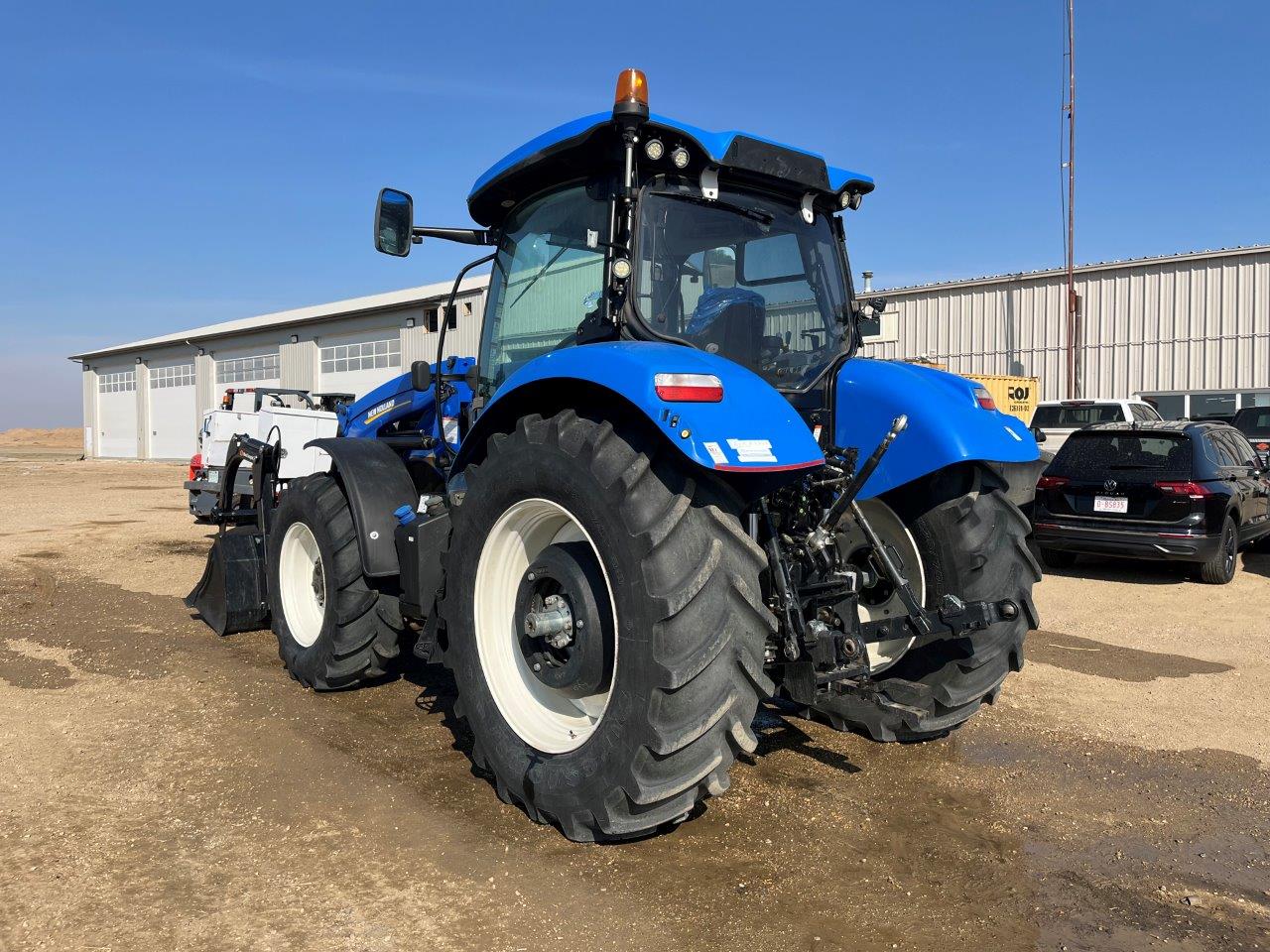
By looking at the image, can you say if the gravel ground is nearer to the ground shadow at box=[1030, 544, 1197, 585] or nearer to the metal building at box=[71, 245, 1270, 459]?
the ground shadow at box=[1030, 544, 1197, 585]

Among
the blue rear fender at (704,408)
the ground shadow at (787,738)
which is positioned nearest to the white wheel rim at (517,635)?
the blue rear fender at (704,408)

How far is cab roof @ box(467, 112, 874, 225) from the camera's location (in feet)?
12.3

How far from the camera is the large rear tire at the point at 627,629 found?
3.04 m

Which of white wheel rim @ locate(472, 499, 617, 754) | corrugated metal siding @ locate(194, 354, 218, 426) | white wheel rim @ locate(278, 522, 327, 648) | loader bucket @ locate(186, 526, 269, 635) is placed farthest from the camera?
corrugated metal siding @ locate(194, 354, 218, 426)

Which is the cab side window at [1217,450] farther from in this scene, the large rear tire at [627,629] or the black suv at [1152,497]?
the large rear tire at [627,629]

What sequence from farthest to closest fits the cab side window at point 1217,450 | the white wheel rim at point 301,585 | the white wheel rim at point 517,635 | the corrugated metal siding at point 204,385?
the corrugated metal siding at point 204,385 < the cab side window at point 1217,450 < the white wheel rim at point 301,585 < the white wheel rim at point 517,635

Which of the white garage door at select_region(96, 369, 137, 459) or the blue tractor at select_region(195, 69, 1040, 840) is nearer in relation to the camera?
the blue tractor at select_region(195, 69, 1040, 840)

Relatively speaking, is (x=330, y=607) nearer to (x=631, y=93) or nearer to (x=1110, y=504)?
(x=631, y=93)

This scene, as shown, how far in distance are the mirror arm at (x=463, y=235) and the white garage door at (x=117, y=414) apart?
39.4 meters

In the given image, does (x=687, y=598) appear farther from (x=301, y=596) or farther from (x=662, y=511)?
(x=301, y=596)

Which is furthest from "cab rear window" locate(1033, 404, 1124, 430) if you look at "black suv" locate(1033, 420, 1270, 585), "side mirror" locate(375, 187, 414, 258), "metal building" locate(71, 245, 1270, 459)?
"side mirror" locate(375, 187, 414, 258)

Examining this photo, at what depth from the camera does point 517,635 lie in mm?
3844

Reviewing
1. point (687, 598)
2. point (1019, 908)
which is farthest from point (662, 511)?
point (1019, 908)

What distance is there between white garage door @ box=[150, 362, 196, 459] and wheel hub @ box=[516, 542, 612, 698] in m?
35.6
